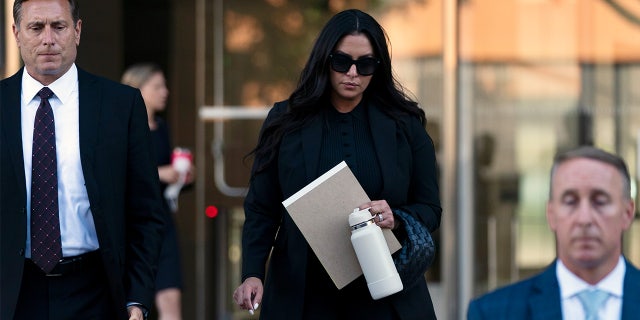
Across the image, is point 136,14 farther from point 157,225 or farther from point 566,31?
point 157,225

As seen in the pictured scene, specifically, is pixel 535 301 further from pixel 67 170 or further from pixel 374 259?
pixel 67 170

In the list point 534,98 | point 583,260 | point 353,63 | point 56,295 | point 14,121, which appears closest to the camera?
point 583,260

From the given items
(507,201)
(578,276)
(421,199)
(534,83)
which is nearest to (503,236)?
(507,201)

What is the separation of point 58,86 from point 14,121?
202 mm

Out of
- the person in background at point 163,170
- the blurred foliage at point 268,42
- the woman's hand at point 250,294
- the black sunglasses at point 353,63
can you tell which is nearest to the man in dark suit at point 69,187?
the woman's hand at point 250,294

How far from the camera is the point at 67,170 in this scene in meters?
4.70

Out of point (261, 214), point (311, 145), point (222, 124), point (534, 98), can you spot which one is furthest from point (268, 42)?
point (311, 145)

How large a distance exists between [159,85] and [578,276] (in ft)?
15.5

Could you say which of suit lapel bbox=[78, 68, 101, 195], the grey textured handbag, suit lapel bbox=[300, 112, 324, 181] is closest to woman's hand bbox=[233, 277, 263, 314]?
suit lapel bbox=[300, 112, 324, 181]

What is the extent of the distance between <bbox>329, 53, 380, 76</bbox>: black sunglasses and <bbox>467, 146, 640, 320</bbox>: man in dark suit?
1.60m

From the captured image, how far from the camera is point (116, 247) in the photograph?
4.72 m

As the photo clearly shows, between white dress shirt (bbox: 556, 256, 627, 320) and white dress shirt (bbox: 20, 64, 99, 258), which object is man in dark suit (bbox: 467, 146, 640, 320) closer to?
white dress shirt (bbox: 556, 256, 627, 320)

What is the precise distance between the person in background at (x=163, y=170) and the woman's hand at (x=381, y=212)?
3157 mm

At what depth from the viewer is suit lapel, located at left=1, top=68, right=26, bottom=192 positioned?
469 centimetres
